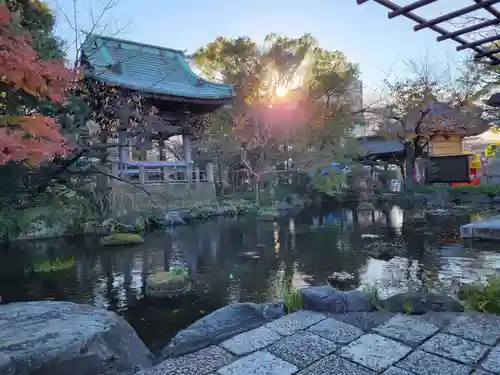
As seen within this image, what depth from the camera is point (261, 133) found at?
20797 mm

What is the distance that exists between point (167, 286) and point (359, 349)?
155 inches

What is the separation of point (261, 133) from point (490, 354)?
731 inches

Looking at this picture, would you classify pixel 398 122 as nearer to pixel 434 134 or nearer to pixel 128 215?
pixel 434 134

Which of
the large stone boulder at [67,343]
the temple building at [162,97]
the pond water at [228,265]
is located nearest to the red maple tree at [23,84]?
the large stone boulder at [67,343]

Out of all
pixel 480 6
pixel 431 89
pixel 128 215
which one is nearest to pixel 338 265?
pixel 480 6

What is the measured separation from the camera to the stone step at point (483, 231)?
357 inches

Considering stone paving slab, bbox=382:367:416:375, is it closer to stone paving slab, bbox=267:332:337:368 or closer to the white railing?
stone paving slab, bbox=267:332:337:368

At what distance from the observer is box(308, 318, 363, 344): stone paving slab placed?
3219mm

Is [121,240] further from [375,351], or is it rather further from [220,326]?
[375,351]

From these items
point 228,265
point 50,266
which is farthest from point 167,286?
point 50,266

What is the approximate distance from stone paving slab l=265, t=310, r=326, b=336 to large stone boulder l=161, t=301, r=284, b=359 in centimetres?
23

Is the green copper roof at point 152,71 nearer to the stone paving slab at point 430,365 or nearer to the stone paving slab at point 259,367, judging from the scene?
the stone paving slab at point 259,367

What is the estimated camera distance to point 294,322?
11.9 feet

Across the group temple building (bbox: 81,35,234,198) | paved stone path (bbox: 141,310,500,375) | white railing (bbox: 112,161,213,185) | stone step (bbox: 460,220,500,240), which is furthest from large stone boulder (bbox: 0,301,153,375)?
temple building (bbox: 81,35,234,198)
